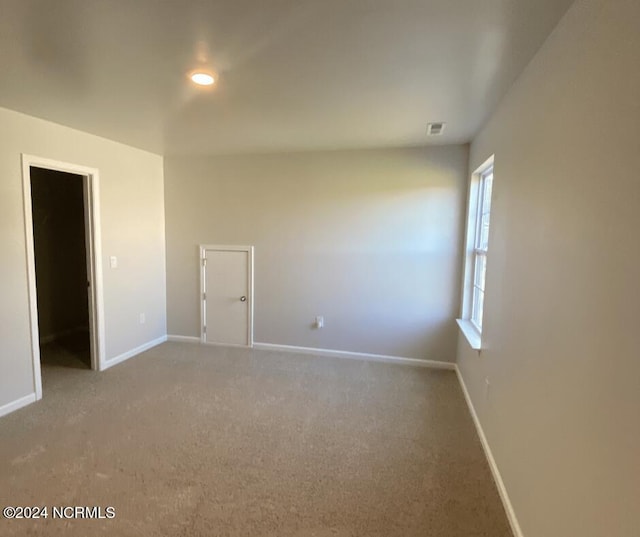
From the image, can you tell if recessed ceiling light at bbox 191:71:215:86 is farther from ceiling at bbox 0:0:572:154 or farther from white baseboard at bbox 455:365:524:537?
white baseboard at bbox 455:365:524:537

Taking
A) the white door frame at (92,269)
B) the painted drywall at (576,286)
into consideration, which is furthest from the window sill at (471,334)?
the white door frame at (92,269)

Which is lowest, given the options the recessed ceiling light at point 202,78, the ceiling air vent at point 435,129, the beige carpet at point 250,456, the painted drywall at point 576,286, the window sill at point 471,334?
the beige carpet at point 250,456

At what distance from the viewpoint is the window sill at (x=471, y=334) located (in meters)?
2.87

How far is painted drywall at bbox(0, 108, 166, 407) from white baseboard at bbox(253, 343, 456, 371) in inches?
58.7

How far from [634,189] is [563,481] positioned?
1068 millimetres

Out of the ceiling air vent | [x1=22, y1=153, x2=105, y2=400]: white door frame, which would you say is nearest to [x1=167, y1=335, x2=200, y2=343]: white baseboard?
[x1=22, y1=153, x2=105, y2=400]: white door frame

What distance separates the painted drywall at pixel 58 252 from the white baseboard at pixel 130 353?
1.23 metres

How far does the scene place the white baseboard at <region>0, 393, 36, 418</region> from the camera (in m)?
2.84

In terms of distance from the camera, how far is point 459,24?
5.08ft

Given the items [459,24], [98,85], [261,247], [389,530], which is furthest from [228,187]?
[389,530]

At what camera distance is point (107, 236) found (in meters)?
3.75

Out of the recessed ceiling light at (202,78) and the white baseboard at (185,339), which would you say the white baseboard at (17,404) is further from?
the recessed ceiling light at (202,78)

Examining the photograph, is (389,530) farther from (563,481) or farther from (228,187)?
(228,187)

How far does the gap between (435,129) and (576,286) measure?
89.3 inches
